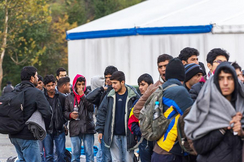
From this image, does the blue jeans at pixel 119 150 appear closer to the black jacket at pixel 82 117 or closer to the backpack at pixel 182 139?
the black jacket at pixel 82 117

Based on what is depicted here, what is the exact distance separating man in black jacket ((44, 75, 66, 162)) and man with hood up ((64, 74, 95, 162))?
0.67 feet

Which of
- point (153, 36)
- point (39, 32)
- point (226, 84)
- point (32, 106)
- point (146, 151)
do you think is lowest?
point (146, 151)

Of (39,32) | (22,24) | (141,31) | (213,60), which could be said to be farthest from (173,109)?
(39,32)

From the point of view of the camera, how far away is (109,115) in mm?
8070

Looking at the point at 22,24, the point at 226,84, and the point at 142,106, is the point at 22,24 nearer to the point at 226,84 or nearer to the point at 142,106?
the point at 142,106

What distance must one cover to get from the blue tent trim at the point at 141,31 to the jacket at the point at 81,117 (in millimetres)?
5347

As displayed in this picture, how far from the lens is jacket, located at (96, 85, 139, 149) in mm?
7969

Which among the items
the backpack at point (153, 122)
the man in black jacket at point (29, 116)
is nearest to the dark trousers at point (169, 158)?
the backpack at point (153, 122)

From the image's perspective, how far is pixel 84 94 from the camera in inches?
360

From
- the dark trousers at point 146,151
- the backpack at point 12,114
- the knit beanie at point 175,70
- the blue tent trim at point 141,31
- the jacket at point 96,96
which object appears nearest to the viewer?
the knit beanie at point 175,70

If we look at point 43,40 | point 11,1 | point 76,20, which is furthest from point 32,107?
point 76,20

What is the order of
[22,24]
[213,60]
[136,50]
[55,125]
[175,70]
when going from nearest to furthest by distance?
[175,70]
[213,60]
[55,125]
[136,50]
[22,24]

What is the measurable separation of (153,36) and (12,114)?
302 inches

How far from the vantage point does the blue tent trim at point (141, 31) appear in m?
13.5
